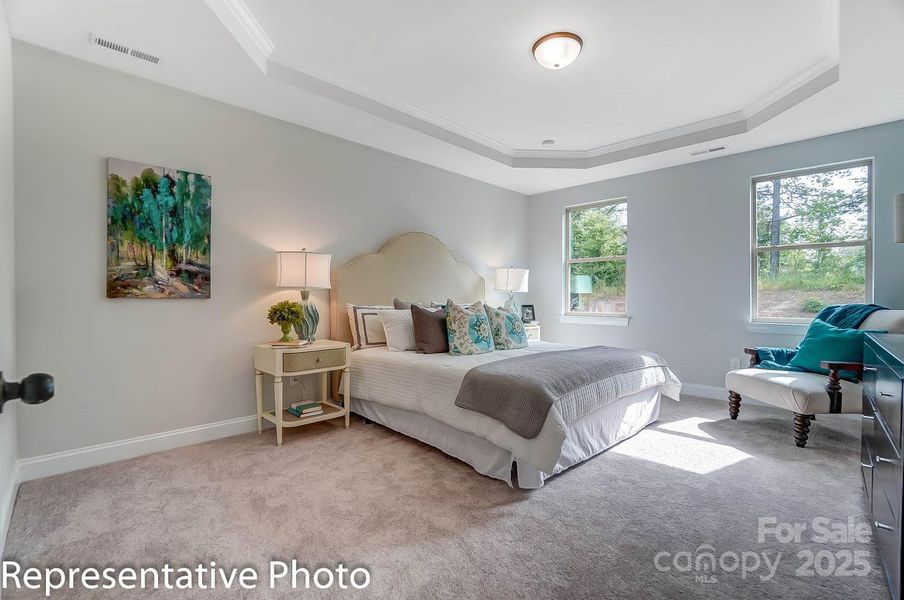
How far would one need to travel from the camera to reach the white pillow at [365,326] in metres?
3.72

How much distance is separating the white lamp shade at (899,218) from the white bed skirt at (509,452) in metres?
1.76

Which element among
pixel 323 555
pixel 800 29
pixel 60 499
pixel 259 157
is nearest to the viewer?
pixel 323 555

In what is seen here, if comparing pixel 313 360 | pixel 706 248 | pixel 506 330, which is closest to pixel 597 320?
pixel 706 248

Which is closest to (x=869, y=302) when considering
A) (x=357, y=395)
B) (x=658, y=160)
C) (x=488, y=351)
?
(x=658, y=160)

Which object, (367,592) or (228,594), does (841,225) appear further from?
(228,594)

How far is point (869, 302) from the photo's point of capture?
3.60m

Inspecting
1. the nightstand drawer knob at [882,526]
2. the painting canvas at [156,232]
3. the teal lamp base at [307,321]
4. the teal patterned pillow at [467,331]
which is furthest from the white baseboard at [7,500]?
the nightstand drawer knob at [882,526]

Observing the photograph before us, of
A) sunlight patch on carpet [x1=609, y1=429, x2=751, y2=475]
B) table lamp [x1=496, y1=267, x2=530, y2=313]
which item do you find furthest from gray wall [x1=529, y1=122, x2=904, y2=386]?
sunlight patch on carpet [x1=609, y1=429, x2=751, y2=475]

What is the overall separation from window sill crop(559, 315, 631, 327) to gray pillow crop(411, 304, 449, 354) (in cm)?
260

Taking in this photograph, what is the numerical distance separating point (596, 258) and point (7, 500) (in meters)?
5.39

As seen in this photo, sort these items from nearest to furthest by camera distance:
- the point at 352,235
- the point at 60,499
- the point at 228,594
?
the point at 228,594 < the point at 60,499 < the point at 352,235

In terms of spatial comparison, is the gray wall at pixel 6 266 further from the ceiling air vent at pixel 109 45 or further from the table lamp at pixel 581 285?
the table lamp at pixel 581 285

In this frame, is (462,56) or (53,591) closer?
(53,591)

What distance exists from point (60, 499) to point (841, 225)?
5.92 m
